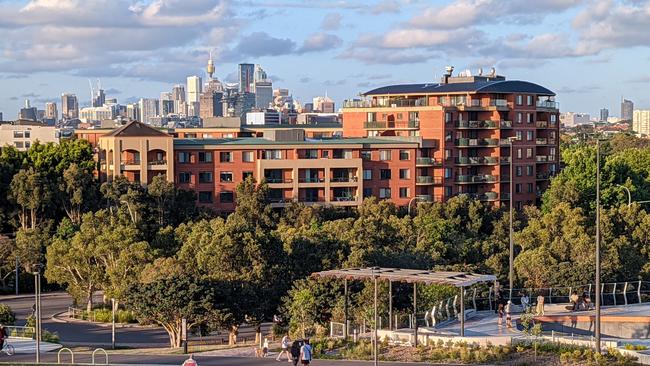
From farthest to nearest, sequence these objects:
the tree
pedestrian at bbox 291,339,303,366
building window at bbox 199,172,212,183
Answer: building window at bbox 199,172,212,183
the tree
pedestrian at bbox 291,339,303,366

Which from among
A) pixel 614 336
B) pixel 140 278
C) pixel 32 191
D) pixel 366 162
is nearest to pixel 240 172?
pixel 366 162

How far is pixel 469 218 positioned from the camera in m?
103

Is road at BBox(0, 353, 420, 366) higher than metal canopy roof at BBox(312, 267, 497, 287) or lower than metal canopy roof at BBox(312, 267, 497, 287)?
lower

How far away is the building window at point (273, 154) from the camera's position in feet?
361

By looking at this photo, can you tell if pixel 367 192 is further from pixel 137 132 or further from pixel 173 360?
pixel 173 360

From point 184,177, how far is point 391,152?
67.6 feet

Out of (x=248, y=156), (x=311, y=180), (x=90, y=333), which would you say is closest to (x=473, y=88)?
(x=311, y=180)

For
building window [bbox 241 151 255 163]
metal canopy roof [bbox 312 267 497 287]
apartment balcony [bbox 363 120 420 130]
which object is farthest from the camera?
apartment balcony [bbox 363 120 420 130]

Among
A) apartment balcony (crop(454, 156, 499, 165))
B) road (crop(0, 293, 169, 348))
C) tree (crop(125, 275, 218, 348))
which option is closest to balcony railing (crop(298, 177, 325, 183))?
apartment balcony (crop(454, 156, 499, 165))

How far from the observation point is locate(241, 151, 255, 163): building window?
110 metres

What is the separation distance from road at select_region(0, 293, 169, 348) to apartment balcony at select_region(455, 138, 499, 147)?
47.5m

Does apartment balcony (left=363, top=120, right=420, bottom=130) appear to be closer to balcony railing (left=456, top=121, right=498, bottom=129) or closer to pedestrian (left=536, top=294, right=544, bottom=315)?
balcony railing (left=456, top=121, right=498, bottom=129)

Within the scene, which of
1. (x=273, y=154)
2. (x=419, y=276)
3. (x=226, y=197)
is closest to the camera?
(x=419, y=276)

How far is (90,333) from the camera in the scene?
71250 mm
